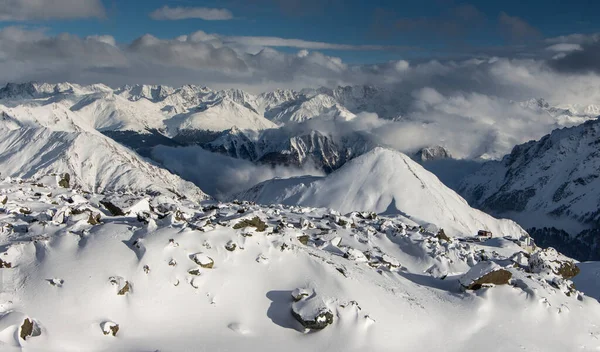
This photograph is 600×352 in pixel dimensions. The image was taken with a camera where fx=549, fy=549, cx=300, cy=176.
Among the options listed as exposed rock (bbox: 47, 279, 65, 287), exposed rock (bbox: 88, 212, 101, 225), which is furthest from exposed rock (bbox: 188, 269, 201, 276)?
exposed rock (bbox: 88, 212, 101, 225)

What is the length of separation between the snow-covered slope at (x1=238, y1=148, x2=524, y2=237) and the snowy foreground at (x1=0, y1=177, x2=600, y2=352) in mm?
127324

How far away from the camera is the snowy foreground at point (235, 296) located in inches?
1185

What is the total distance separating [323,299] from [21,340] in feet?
54.5

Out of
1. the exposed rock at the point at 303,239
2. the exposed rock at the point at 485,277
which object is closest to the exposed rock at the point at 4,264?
the exposed rock at the point at 303,239

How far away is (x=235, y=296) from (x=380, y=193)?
15059 centimetres

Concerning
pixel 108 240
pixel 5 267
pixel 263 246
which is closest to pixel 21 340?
pixel 5 267

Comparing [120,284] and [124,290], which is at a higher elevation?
[120,284]

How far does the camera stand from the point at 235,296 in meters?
34.1

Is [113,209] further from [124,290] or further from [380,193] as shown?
[380,193]

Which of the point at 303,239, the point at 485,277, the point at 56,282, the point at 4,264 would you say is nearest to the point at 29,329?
the point at 56,282

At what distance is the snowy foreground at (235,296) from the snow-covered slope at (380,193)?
127 metres

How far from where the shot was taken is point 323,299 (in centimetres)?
3381

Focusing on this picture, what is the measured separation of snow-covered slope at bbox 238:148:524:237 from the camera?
573ft

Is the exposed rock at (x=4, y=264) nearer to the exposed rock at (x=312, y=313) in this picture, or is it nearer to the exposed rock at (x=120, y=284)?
the exposed rock at (x=120, y=284)
